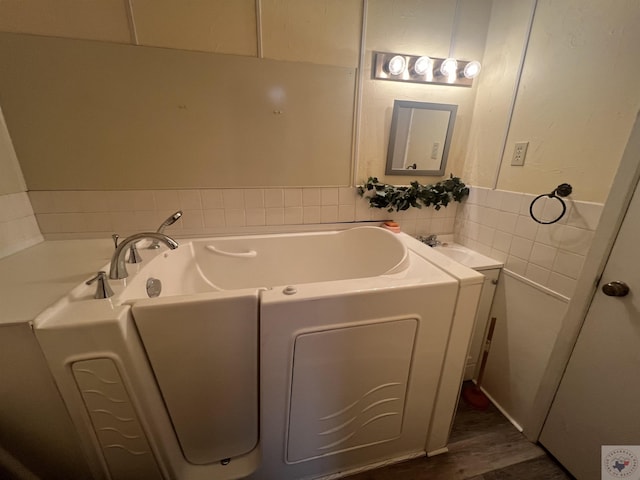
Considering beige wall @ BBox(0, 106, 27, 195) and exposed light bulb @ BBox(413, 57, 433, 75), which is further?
exposed light bulb @ BBox(413, 57, 433, 75)

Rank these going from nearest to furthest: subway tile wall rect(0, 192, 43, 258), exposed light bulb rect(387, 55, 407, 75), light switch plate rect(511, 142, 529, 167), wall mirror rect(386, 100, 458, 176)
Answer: subway tile wall rect(0, 192, 43, 258) → light switch plate rect(511, 142, 529, 167) → exposed light bulb rect(387, 55, 407, 75) → wall mirror rect(386, 100, 458, 176)

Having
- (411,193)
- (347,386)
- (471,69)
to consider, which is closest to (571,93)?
(471,69)

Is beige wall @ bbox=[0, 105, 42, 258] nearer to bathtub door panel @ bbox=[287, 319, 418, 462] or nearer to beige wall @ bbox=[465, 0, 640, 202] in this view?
bathtub door panel @ bbox=[287, 319, 418, 462]

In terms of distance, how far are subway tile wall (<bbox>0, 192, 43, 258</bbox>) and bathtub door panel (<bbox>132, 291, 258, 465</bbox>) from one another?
3.34 feet

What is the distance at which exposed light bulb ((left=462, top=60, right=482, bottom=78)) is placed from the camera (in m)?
1.48

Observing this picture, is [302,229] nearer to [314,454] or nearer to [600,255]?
[314,454]

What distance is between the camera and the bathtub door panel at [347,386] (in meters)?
0.89

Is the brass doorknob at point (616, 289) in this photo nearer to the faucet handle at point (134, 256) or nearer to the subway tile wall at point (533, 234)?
the subway tile wall at point (533, 234)

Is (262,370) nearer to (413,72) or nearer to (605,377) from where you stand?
(605,377)

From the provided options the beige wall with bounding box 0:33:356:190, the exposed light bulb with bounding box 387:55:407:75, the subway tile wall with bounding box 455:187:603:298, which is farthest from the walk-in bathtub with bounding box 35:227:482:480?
the exposed light bulb with bounding box 387:55:407:75

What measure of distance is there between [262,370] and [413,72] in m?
1.78

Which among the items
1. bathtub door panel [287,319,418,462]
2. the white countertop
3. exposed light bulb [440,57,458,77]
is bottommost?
bathtub door panel [287,319,418,462]

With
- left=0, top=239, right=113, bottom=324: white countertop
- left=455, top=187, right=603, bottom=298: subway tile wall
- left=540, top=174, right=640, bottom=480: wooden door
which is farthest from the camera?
left=455, top=187, right=603, bottom=298: subway tile wall

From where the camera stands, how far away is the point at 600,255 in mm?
964
